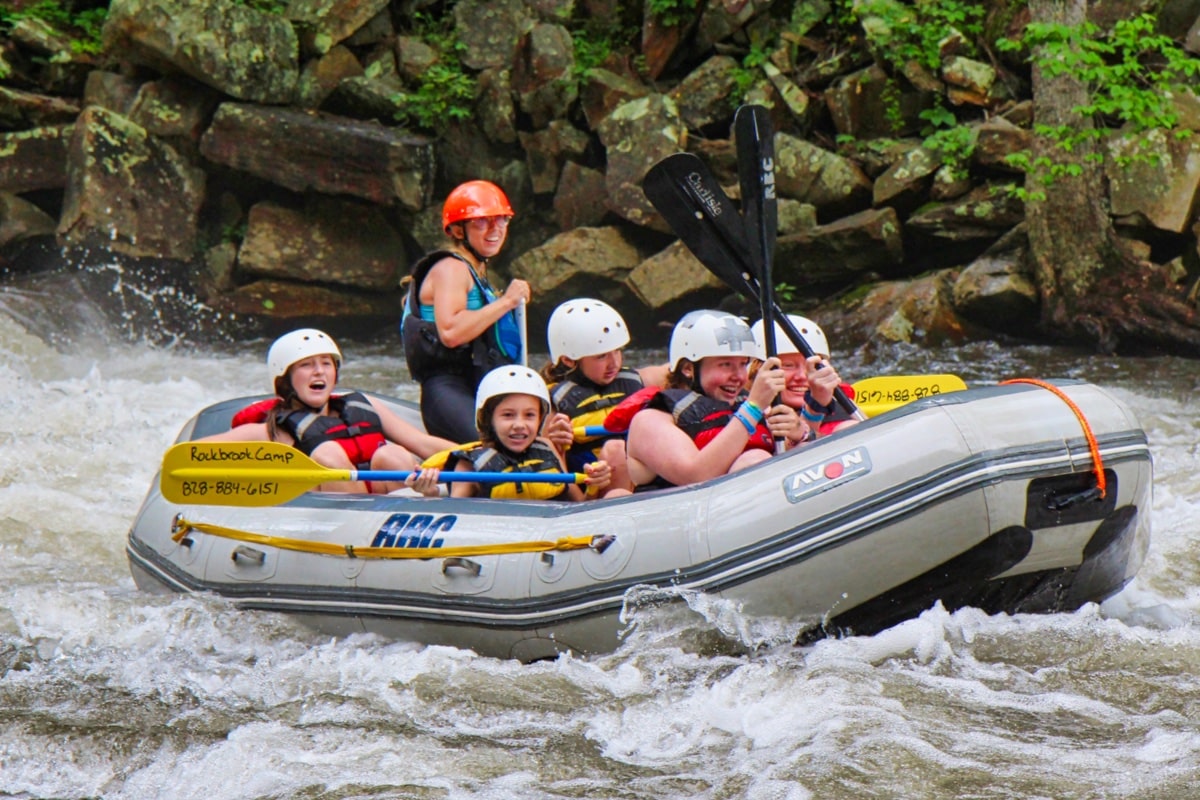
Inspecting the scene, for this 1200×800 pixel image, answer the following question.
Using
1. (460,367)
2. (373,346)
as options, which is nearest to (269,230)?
(373,346)

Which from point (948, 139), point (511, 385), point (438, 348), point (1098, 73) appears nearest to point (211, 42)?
point (948, 139)

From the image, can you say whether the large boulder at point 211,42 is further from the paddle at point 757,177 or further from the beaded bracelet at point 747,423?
the beaded bracelet at point 747,423

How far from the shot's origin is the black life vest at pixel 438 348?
529 centimetres

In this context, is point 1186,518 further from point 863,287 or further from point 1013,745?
point 863,287

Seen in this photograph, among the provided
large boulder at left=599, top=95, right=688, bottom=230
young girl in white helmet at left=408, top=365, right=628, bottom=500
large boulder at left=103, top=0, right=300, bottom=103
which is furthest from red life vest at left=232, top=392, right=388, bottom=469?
large boulder at left=103, top=0, right=300, bottom=103

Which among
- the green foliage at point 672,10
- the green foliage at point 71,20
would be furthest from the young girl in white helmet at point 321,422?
the green foliage at point 71,20

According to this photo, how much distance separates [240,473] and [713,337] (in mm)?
1766

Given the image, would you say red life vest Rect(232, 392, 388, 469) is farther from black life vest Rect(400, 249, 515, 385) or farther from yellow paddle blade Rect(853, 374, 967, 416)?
yellow paddle blade Rect(853, 374, 967, 416)

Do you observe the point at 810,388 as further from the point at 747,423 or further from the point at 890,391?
the point at 747,423

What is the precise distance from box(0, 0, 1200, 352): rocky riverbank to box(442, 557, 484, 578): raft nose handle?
5.75m

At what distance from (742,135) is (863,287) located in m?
5.24

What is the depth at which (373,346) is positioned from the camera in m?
11.5

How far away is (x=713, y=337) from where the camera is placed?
173 inches

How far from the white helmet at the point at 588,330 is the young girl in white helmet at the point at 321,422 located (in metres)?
0.71
